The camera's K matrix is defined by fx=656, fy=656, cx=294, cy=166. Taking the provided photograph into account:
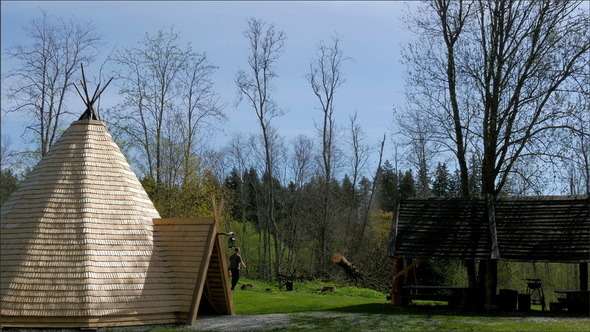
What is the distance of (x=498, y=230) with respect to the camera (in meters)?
20.0

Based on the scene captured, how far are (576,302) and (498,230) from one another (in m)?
2.97

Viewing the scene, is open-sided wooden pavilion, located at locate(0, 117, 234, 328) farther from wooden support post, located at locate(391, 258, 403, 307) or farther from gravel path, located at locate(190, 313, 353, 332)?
wooden support post, located at locate(391, 258, 403, 307)

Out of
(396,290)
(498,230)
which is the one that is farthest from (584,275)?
(396,290)

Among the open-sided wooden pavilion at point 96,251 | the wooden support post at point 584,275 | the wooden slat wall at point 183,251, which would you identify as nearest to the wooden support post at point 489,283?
the wooden support post at point 584,275

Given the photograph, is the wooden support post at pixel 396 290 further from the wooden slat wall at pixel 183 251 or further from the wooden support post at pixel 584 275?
the wooden slat wall at pixel 183 251

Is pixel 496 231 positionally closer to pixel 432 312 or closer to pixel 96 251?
pixel 432 312

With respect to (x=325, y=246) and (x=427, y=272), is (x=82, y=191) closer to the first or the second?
(x=427, y=272)

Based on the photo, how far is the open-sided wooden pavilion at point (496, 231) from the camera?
754 inches

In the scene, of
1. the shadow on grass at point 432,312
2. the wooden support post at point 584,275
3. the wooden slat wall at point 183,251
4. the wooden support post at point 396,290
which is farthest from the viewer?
the wooden support post at point 396,290

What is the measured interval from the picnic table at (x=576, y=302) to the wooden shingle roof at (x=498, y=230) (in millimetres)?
1206

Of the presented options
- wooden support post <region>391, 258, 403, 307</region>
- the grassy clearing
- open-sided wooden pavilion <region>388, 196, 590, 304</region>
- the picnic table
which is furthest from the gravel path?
the picnic table

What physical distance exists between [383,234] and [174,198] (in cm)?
1539

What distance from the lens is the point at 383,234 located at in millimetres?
43094

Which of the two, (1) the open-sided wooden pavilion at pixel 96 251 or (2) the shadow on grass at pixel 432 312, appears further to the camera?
(2) the shadow on grass at pixel 432 312
